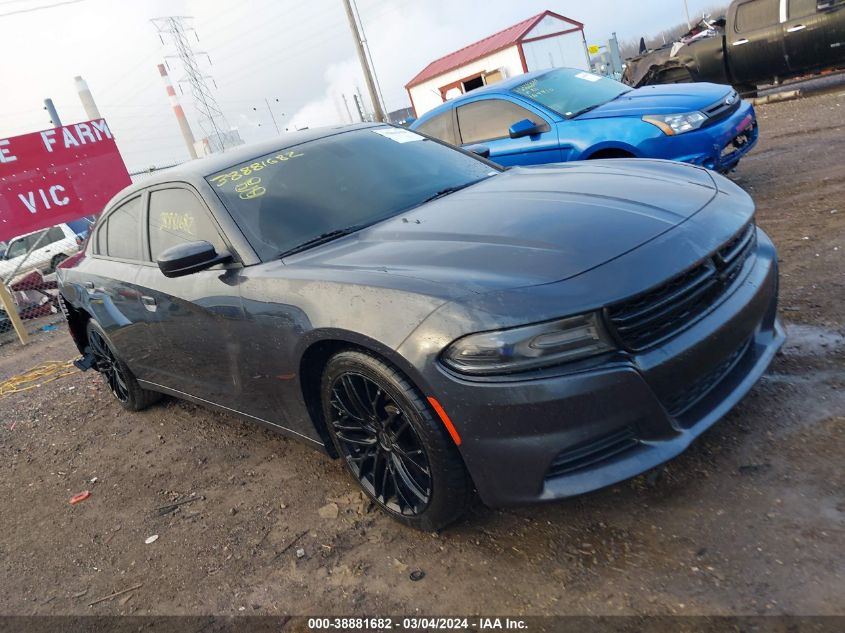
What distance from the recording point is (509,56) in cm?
2488

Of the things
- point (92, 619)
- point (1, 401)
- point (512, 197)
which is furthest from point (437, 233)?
point (1, 401)

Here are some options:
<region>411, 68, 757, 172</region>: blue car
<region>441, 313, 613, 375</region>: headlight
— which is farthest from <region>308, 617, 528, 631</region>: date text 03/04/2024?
<region>411, 68, 757, 172</region>: blue car

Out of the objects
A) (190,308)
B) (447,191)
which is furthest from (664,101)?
(190,308)

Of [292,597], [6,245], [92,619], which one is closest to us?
[292,597]

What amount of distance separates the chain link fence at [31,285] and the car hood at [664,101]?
7278 mm

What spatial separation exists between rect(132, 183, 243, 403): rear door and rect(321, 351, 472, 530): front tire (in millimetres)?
681

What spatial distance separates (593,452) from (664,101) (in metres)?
4.76

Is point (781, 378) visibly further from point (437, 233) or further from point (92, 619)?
point (92, 619)

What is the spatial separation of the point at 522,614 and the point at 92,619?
6.01 feet

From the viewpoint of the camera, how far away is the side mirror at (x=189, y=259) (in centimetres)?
283

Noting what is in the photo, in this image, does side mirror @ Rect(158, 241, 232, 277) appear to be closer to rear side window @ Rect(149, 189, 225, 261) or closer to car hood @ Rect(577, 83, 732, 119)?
rear side window @ Rect(149, 189, 225, 261)

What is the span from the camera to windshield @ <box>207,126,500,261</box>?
3.03m

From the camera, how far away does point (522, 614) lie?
2.05m

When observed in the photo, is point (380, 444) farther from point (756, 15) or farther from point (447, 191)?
point (756, 15)
